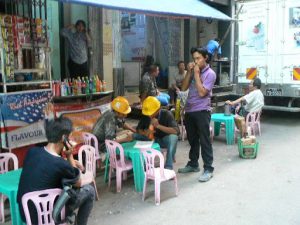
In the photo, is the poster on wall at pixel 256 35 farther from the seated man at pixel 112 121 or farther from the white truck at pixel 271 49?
the seated man at pixel 112 121

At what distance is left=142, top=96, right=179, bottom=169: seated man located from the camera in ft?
16.9

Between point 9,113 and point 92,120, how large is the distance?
149 centimetres

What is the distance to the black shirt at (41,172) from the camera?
2973 mm

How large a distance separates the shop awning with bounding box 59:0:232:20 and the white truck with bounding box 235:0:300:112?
246cm

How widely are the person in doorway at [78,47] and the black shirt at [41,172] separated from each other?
464cm

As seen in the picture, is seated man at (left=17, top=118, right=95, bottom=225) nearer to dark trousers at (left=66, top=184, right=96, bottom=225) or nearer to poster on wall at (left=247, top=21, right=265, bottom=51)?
dark trousers at (left=66, top=184, right=96, bottom=225)

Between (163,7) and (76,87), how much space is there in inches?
71.9

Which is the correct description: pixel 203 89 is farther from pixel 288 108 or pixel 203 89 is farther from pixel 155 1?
pixel 288 108

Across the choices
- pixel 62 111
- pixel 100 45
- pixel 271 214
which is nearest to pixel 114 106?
pixel 62 111

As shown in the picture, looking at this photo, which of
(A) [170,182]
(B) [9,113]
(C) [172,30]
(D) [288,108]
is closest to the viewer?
(B) [9,113]

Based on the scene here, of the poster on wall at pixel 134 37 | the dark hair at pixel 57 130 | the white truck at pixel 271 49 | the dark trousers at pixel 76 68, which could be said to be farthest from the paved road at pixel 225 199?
the poster on wall at pixel 134 37

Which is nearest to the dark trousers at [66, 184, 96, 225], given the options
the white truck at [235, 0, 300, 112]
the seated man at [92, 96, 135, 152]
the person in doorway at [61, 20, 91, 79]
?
the seated man at [92, 96, 135, 152]

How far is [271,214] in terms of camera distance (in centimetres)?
423

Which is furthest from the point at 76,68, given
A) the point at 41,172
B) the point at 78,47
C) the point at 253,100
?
the point at 41,172
